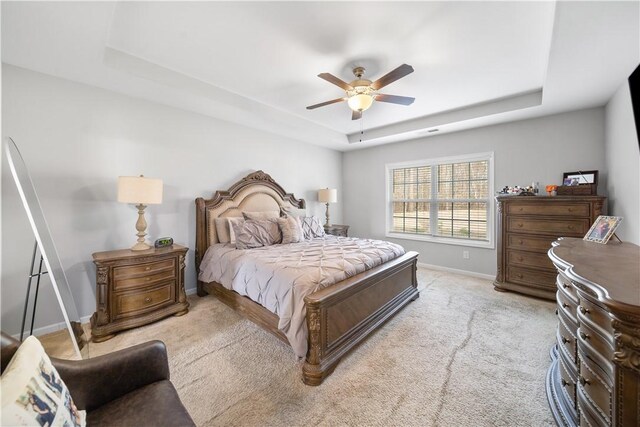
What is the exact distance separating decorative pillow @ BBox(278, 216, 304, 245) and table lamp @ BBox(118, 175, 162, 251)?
1.52 metres

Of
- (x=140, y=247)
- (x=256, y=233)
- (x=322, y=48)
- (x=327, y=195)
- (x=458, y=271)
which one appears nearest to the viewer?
(x=322, y=48)

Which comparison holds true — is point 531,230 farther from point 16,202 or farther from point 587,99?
point 16,202

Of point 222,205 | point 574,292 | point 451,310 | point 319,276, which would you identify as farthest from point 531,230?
point 222,205

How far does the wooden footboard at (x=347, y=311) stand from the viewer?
1.84 metres

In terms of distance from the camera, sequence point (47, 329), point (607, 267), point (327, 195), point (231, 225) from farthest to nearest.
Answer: point (327, 195) → point (231, 225) → point (47, 329) → point (607, 267)

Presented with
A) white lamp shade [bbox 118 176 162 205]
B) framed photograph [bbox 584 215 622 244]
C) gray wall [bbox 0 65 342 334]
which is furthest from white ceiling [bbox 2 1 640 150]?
framed photograph [bbox 584 215 622 244]

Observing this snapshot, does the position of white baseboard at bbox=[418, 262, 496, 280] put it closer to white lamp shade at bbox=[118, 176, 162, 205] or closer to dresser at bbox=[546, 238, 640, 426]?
dresser at bbox=[546, 238, 640, 426]

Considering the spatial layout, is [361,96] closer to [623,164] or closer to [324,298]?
[324,298]

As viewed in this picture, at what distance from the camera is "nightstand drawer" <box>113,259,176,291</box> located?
7.94 ft

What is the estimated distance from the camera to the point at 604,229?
2.16 m

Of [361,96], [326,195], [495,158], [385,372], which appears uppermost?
[361,96]

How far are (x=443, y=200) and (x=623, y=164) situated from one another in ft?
7.37

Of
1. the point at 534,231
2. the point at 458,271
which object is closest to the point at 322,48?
the point at 534,231

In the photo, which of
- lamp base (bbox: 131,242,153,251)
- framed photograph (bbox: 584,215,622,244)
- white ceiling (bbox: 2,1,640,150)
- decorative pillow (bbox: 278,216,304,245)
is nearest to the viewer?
white ceiling (bbox: 2,1,640,150)
